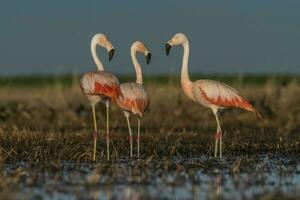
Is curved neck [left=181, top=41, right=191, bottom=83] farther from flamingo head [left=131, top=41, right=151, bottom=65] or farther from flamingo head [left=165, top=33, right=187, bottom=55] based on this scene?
flamingo head [left=131, top=41, right=151, bottom=65]

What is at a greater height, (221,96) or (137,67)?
(137,67)

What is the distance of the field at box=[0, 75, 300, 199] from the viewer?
8.78 meters

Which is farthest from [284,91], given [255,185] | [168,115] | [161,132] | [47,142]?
[255,185]

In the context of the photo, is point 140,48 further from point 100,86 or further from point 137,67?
point 100,86

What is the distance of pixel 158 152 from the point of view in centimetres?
1283

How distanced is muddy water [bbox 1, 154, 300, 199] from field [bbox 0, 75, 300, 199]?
0.01m

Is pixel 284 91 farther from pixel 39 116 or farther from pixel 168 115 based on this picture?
pixel 39 116

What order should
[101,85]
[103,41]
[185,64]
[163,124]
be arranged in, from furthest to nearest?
[163,124], [185,64], [103,41], [101,85]

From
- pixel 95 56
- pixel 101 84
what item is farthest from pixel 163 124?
pixel 101 84

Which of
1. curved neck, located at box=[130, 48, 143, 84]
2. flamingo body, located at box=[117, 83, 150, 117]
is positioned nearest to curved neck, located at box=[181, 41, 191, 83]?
curved neck, located at box=[130, 48, 143, 84]

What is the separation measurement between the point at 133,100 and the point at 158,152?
888 millimetres

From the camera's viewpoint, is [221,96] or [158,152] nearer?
[158,152]

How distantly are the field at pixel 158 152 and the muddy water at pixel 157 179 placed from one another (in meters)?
0.01

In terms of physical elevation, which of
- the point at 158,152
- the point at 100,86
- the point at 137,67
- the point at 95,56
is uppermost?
the point at 95,56
